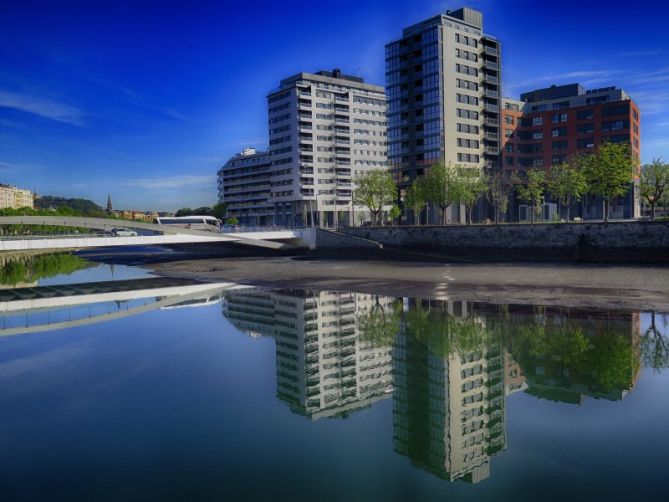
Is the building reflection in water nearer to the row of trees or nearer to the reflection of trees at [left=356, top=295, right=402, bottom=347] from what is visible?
the reflection of trees at [left=356, top=295, right=402, bottom=347]

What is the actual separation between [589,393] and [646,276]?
2618cm

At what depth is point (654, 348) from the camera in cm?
1798

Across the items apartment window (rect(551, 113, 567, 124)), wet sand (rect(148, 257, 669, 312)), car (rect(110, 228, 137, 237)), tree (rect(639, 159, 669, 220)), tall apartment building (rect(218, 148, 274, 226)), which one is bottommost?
wet sand (rect(148, 257, 669, 312))

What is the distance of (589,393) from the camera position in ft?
45.9

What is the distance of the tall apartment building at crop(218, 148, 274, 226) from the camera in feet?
495

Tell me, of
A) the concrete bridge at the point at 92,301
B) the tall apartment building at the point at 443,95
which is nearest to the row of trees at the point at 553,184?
the tall apartment building at the point at 443,95

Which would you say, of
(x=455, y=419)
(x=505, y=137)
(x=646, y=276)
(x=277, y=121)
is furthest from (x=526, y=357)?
(x=277, y=121)

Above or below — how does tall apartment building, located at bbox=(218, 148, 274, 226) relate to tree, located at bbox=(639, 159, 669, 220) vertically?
above

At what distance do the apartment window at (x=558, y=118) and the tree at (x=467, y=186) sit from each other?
31.3 metres

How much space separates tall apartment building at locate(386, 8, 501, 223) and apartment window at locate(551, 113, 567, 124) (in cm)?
1367

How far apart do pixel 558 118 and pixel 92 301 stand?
92062mm

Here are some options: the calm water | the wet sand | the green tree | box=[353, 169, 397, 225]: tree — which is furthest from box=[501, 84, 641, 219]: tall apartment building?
the green tree

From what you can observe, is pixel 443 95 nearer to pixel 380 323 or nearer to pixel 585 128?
pixel 585 128

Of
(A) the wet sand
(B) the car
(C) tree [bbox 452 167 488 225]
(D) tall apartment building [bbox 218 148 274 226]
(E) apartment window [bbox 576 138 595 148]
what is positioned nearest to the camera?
(A) the wet sand
